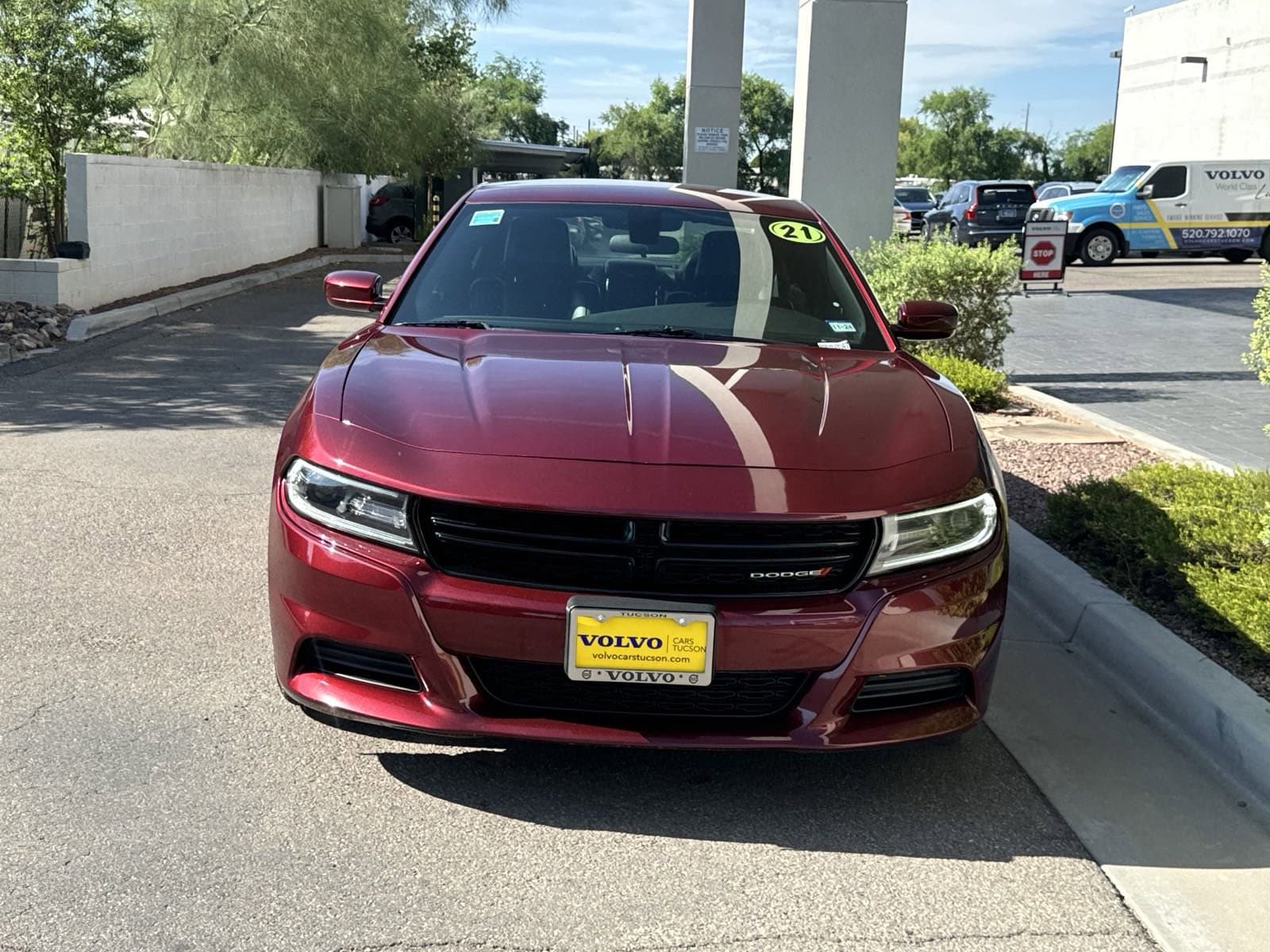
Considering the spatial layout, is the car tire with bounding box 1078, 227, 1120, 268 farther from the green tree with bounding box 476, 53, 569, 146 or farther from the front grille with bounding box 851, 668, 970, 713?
the green tree with bounding box 476, 53, 569, 146

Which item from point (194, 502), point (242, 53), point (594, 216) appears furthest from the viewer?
point (242, 53)

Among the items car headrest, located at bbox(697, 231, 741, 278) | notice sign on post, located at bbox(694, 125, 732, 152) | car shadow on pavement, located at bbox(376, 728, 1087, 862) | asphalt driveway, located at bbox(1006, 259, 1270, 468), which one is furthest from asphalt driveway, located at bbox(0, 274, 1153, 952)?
notice sign on post, located at bbox(694, 125, 732, 152)

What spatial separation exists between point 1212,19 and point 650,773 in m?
44.3

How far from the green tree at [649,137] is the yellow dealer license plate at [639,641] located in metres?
90.7

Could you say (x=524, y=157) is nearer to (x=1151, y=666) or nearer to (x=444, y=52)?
(x=444, y=52)

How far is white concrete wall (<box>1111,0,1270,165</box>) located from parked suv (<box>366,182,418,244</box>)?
24402 millimetres

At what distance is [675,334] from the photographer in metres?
4.44

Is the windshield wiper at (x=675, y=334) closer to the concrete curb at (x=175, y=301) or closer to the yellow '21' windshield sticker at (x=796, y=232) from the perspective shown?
the yellow '21' windshield sticker at (x=796, y=232)

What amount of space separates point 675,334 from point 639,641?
5.24 ft

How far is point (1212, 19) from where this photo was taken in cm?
4109

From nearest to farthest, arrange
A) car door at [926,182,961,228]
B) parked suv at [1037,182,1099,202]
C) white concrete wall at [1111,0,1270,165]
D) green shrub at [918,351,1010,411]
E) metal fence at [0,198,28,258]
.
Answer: green shrub at [918,351,1010,411] → metal fence at [0,198,28,258] → car door at [926,182,961,228] → parked suv at [1037,182,1099,202] → white concrete wall at [1111,0,1270,165]

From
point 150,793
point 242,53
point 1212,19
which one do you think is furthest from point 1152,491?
point 1212,19

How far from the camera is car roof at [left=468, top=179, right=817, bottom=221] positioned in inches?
200

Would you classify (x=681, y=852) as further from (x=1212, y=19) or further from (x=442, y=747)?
(x=1212, y=19)
